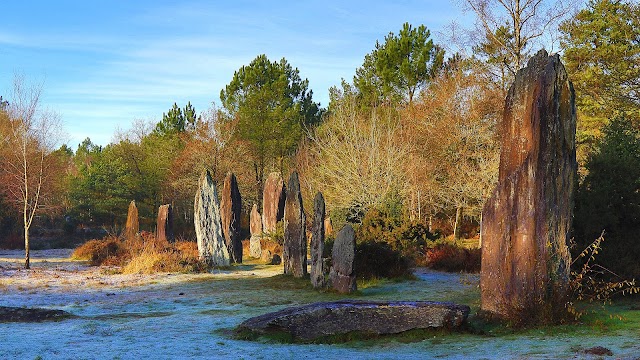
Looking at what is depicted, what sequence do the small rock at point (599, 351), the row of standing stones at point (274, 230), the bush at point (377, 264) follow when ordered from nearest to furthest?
the small rock at point (599, 351) → the row of standing stones at point (274, 230) → the bush at point (377, 264)

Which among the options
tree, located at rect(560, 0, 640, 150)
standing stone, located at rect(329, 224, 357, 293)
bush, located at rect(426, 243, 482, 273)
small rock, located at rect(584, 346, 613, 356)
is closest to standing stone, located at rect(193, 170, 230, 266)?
bush, located at rect(426, 243, 482, 273)

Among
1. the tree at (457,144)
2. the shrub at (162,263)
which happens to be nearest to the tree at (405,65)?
the tree at (457,144)

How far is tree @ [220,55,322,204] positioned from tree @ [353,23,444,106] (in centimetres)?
568

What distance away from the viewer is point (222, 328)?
10195 mm

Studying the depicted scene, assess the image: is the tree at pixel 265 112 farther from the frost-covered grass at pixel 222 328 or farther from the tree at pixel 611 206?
the tree at pixel 611 206

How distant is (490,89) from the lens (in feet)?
88.3

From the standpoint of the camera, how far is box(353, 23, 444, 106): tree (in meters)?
38.9

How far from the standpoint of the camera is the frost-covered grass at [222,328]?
8008mm

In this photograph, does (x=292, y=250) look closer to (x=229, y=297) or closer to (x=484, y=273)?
(x=229, y=297)

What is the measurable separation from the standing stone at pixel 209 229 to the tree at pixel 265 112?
67.1 ft

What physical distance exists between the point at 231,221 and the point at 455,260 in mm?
8363

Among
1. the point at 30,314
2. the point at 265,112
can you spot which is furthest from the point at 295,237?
the point at 265,112

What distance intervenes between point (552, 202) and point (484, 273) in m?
1.60

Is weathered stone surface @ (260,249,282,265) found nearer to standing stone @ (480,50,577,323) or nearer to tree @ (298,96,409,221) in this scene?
tree @ (298,96,409,221)
